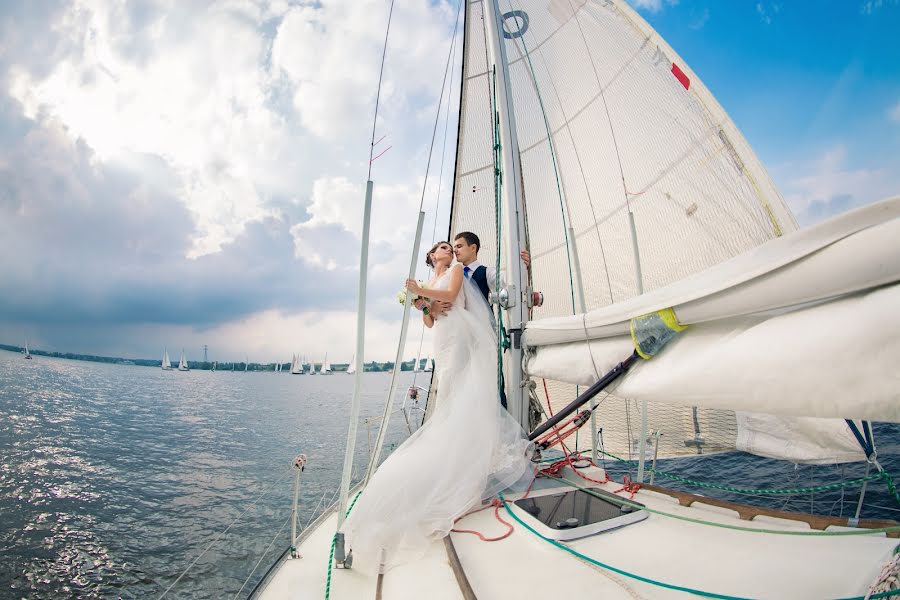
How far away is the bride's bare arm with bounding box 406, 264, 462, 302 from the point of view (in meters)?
2.30

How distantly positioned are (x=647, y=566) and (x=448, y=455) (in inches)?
42.4

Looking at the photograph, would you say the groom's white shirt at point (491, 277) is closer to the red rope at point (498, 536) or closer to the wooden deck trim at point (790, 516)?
the red rope at point (498, 536)

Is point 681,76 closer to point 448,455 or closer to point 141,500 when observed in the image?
point 448,455

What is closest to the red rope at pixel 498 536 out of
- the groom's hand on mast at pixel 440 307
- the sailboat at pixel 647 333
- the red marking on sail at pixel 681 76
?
the sailboat at pixel 647 333

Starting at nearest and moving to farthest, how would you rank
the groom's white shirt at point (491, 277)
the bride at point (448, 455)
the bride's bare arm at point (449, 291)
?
the bride at point (448, 455) → the bride's bare arm at point (449, 291) → the groom's white shirt at point (491, 277)

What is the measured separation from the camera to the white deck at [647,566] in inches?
45.5

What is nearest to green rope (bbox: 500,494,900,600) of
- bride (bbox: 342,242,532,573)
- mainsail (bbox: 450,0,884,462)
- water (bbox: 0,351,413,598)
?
bride (bbox: 342,242,532,573)

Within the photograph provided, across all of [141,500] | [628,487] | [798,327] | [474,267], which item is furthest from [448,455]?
[141,500]

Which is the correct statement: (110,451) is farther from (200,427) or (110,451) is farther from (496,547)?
→ (496,547)

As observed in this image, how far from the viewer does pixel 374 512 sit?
1848mm

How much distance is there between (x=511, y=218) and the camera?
300cm

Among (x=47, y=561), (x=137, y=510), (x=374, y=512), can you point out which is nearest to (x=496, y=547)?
(x=374, y=512)

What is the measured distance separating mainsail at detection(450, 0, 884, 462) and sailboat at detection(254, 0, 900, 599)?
0.07 feet

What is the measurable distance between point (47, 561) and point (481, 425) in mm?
4939
